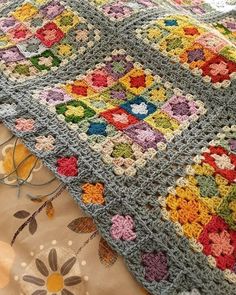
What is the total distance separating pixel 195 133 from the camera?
0.85 m

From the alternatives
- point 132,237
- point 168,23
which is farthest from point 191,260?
point 168,23

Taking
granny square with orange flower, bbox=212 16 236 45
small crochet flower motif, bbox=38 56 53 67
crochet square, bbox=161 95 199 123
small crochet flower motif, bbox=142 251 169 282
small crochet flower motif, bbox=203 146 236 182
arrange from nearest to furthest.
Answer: small crochet flower motif, bbox=142 251 169 282 → small crochet flower motif, bbox=203 146 236 182 → crochet square, bbox=161 95 199 123 → small crochet flower motif, bbox=38 56 53 67 → granny square with orange flower, bbox=212 16 236 45

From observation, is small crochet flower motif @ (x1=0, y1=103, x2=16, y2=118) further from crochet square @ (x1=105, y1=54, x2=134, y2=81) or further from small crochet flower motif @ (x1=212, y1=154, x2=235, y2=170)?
small crochet flower motif @ (x1=212, y1=154, x2=235, y2=170)

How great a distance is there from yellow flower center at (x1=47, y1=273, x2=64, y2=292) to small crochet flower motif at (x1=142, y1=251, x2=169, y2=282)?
0.14 metres

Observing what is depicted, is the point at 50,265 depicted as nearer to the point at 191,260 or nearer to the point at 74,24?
the point at 191,260

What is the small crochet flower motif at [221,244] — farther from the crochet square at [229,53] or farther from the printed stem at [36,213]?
the crochet square at [229,53]

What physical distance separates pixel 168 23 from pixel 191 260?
578 millimetres

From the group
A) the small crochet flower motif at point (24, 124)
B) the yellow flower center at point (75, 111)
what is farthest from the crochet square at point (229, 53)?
the small crochet flower motif at point (24, 124)

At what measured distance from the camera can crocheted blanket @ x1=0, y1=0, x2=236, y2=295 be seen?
0.71 metres

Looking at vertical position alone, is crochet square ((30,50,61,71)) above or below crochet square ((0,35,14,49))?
below

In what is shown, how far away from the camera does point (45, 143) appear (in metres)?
0.81

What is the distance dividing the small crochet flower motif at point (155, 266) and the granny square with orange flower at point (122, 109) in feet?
0.49

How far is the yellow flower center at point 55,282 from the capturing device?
2.28ft

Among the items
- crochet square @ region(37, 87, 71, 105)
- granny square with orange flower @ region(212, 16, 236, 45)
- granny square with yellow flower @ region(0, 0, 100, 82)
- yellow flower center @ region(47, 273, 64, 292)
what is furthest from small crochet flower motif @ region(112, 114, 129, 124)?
granny square with orange flower @ region(212, 16, 236, 45)
